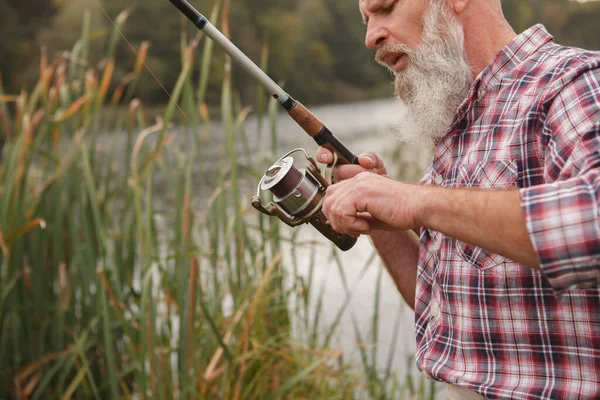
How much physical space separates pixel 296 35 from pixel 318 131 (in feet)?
36.8

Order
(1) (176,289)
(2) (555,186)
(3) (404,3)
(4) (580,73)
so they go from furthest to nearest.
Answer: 1. (1) (176,289)
2. (3) (404,3)
3. (4) (580,73)
4. (2) (555,186)

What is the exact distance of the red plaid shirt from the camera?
971 mm

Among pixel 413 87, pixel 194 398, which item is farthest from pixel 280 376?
pixel 413 87

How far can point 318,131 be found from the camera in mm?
1633

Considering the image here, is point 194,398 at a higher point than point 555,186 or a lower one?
lower

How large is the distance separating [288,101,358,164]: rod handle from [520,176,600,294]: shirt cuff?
2.33 ft

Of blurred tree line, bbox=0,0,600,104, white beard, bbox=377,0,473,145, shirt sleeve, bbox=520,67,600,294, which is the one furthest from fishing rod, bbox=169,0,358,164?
blurred tree line, bbox=0,0,600,104

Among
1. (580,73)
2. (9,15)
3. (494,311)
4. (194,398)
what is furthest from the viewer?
(9,15)

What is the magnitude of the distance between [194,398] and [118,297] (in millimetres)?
468

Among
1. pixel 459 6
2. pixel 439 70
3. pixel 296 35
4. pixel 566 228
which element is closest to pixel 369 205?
pixel 566 228

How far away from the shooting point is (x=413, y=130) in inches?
60.8

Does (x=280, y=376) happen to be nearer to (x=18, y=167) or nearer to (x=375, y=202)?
(x=18, y=167)

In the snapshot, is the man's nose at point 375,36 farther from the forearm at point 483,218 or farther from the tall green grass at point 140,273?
the tall green grass at point 140,273

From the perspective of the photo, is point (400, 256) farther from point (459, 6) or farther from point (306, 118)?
point (459, 6)
